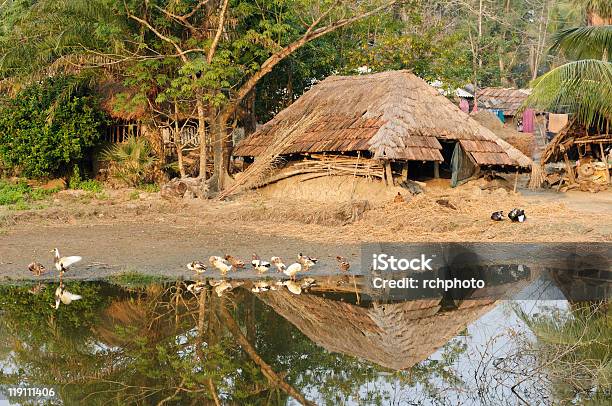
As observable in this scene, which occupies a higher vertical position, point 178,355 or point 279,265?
point 279,265

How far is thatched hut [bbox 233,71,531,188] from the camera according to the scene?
16.8m

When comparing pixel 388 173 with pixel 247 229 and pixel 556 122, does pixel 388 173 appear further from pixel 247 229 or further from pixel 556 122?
pixel 556 122

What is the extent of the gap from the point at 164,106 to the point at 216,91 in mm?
2559

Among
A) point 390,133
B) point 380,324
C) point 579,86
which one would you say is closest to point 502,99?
point 579,86

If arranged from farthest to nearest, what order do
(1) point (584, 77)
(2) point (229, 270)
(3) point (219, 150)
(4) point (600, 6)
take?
(3) point (219, 150)
(4) point (600, 6)
(1) point (584, 77)
(2) point (229, 270)

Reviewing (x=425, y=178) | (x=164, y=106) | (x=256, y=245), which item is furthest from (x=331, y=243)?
(x=164, y=106)

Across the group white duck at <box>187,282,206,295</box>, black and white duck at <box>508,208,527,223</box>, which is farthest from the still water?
black and white duck at <box>508,208,527,223</box>

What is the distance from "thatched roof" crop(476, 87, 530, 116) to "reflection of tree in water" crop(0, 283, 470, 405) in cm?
2557

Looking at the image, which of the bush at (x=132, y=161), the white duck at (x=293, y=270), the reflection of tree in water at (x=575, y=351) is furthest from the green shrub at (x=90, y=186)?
the reflection of tree in water at (x=575, y=351)

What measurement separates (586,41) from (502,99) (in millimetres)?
14725

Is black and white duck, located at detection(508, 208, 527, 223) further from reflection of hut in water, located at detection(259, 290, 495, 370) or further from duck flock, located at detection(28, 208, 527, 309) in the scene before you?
reflection of hut in water, located at detection(259, 290, 495, 370)

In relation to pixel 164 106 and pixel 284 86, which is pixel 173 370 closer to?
pixel 164 106

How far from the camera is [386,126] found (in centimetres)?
1695

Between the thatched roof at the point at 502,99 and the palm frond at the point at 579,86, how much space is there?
1445 centimetres
